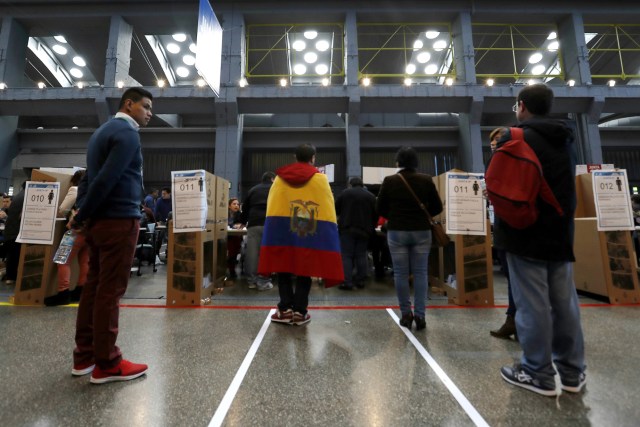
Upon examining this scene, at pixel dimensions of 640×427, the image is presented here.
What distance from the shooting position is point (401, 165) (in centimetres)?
293

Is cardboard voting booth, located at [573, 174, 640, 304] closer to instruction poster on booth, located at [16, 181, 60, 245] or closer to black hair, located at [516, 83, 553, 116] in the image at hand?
black hair, located at [516, 83, 553, 116]

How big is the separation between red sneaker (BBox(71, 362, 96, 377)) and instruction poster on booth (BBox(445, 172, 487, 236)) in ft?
11.5

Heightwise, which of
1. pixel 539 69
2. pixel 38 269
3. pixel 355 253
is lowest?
pixel 38 269

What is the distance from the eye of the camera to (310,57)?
13188 mm

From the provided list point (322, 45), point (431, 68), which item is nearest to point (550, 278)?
point (322, 45)

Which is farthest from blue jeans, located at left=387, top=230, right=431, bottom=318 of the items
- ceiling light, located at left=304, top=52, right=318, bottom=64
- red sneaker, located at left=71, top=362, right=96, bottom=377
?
ceiling light, located at left=304, top=52, right=318, bottom=64

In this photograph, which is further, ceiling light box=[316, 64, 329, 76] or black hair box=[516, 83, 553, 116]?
ceiling light box=[316, 64, 329, 76]

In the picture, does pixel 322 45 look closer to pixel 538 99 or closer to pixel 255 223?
pixel 255 223

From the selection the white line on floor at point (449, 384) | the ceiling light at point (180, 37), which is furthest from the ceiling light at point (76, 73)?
the white line on floor at point (449, 384)

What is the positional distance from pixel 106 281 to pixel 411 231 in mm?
2333

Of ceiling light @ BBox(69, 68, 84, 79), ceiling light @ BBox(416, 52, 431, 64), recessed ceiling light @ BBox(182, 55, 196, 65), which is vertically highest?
recessed ceiling light @ BBox(182, 55, 196, 65)

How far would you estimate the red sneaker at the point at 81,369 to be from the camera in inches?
76.1

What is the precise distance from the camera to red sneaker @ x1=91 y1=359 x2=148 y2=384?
185 centimetres

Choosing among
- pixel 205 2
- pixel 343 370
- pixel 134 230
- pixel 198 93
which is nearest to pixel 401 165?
pixel 343 370
